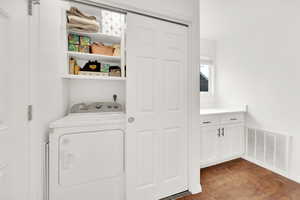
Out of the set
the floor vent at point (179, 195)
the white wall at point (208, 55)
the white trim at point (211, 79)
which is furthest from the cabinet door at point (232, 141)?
the floor vent at point (179, 195)

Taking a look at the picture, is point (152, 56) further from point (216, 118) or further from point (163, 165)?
point (216, 118)

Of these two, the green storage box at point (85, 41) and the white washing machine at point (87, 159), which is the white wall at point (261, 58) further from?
the white washing machine at point (87, 159)

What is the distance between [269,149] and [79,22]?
3245mm

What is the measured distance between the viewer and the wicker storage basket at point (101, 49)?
5.56 ft

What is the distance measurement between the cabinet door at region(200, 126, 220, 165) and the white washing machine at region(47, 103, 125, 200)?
1.39 metres

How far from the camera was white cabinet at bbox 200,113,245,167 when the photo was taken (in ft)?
7.47

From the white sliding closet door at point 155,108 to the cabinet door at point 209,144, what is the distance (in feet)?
2.10

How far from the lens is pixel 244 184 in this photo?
1.92 metres

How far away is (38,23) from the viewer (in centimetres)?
112

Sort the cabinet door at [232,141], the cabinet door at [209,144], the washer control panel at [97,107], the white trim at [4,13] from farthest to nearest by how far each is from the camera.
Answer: the cabinet door at [232,141] → the cabinet door at [209,144] → the washer control panel at [97,107] → the white trim at [4,13]

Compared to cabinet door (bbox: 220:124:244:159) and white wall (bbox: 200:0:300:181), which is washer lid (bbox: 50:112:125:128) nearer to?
cabinet door (bbox: 220:124:244:159)

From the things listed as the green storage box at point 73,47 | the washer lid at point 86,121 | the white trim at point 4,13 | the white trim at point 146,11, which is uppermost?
the white trim at point 146,11

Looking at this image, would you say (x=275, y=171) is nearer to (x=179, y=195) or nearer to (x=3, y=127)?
(x=179, y=195)

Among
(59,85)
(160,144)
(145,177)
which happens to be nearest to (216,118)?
(160,144)
